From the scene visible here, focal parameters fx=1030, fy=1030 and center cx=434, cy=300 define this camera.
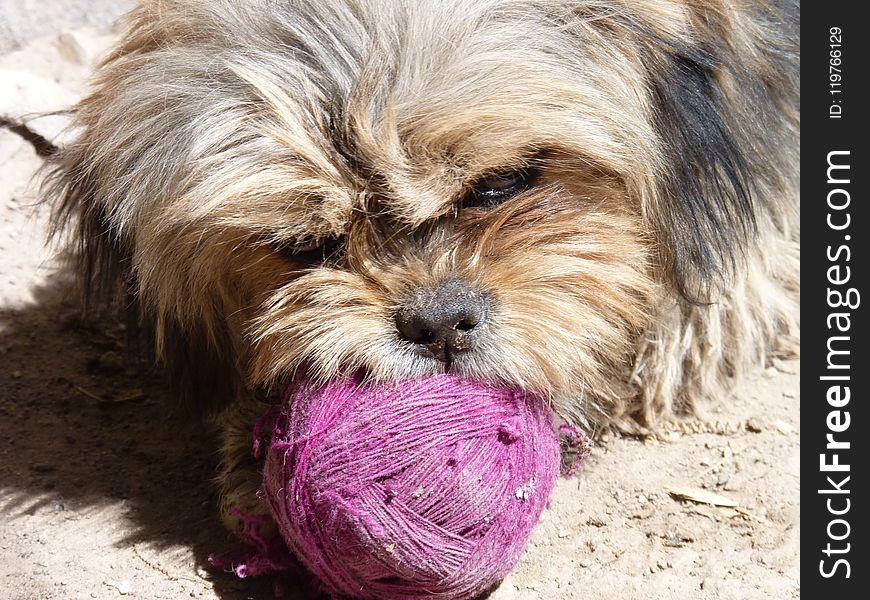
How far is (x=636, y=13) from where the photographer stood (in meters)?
2.34

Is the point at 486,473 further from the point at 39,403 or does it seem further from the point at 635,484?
the point at 39,403

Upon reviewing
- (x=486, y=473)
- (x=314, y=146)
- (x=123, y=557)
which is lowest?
(x=123, y=557)

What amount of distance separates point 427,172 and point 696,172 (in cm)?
74

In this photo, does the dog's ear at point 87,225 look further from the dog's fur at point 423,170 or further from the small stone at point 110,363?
the small stone at point 110,363

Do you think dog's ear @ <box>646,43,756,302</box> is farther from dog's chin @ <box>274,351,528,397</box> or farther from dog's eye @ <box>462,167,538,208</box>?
dog's chin @ <box>274,351,528,397</box>

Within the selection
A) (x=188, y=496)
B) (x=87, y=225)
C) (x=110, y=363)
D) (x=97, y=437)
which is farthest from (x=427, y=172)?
(x=110, y=363)

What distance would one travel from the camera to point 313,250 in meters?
2.31

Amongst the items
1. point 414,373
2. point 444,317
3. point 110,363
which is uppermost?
point 444,317

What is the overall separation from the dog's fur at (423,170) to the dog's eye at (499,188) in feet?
0.06

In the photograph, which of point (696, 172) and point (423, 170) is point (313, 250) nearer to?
point (423, 170)

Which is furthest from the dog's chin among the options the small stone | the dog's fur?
the small stone

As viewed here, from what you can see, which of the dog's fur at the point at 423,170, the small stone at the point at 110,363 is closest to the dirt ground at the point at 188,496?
the small stone at the point at 110,363
